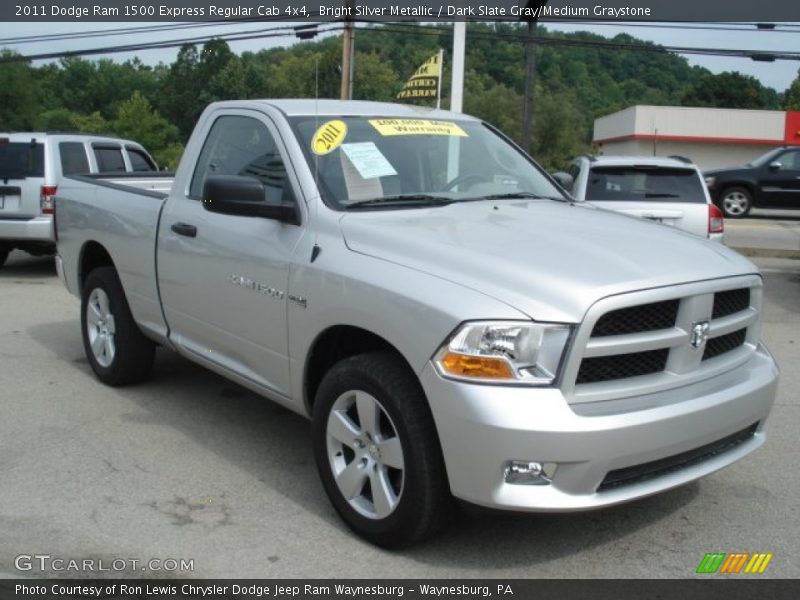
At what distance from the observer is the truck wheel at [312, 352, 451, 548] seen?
3355 millimetres

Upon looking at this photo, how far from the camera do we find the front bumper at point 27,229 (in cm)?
1088

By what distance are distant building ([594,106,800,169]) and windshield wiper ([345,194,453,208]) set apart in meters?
44.5

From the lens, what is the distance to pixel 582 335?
Result: 3143 mm

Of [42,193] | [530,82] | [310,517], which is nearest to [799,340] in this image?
[310,517]

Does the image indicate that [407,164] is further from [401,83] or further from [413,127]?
[401,83]

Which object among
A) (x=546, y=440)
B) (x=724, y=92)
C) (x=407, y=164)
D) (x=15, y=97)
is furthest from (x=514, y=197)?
(x=724, y=92)

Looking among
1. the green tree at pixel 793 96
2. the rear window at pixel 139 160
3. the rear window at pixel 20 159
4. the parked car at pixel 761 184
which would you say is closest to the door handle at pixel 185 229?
the rear window at pixel 20 159

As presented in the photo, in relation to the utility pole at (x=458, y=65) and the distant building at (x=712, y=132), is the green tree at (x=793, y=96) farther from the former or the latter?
the utility pole at (x=458, y=65)

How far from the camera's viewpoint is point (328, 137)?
14.6ft

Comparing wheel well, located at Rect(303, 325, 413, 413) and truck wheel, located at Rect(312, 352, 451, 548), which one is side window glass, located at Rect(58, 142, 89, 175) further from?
truck wheel, located at Rect(312, 352, 451, 548)

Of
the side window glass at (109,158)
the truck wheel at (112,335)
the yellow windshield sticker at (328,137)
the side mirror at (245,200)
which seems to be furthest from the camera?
the side window glass at (109,158)

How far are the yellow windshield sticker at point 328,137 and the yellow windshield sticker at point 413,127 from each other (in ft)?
0.73

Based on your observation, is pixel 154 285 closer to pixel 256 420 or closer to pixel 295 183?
pixel 256 420

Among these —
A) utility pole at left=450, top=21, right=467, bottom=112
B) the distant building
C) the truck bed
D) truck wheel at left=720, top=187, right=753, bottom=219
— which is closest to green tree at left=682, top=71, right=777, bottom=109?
the distant building
